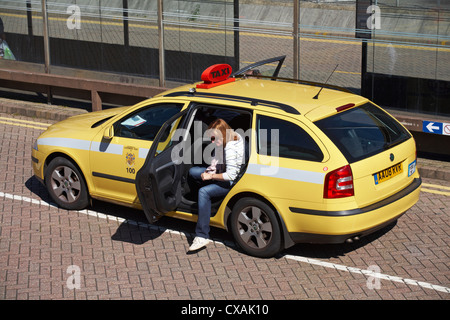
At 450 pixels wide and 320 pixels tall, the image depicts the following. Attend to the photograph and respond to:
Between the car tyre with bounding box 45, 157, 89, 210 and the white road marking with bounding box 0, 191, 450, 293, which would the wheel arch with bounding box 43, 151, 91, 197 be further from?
the white road marking with bounding box 0, 191, 450, 293

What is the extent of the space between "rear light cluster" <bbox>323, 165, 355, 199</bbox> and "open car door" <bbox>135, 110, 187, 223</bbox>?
1760mm

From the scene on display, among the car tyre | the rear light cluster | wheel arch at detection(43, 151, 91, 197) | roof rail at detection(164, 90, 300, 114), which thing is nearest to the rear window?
the rear light cluster

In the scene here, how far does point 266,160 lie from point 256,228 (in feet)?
2.40

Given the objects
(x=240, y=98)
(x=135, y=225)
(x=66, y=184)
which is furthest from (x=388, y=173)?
(x=66, y=184)

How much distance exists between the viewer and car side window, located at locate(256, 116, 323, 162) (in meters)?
7.36

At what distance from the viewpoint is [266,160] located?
24.7 ft

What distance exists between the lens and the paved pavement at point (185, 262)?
712 centimetres

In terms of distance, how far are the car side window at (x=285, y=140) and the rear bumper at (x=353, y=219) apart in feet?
1.83

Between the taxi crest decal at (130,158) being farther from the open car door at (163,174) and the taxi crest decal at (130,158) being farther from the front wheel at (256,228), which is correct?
the front wheel at (256,228)

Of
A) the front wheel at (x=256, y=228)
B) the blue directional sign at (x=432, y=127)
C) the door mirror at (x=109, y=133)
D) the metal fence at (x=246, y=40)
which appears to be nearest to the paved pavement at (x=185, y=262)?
the front wheel at (x=256, y=228)

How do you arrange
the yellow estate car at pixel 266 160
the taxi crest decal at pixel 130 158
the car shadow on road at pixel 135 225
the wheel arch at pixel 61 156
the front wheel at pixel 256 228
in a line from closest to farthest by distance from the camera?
1. the yellow estate car at pixel 266 160
2. the front wheel at pixel 256 228
3. the taxi crest decal at pixel 130 158
4. the car shadow on road at pixel 135 225
5. the wheel arch at pixel 61 156

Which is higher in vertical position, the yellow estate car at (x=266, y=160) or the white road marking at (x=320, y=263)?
the yellow estate car at (x=266, y=160)

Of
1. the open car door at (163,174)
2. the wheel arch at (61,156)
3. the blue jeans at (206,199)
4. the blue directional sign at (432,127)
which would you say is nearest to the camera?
the open car door at (163,174)

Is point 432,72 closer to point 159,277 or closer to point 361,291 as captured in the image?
point 361,291
